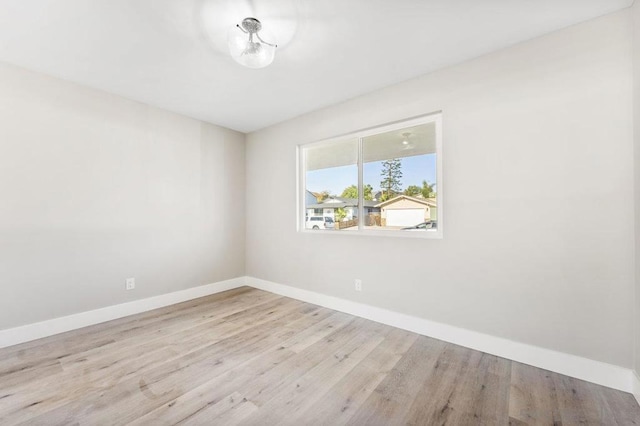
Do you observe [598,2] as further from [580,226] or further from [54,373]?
[54,373]

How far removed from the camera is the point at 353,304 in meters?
3.09

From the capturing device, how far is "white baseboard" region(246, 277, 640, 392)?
1.81m

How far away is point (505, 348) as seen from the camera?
2164 mm

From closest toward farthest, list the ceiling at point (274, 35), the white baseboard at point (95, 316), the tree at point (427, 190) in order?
the ceiling at point (274, 35) < the white baseboard at point (95, 316) < the tree at point (427, 190)

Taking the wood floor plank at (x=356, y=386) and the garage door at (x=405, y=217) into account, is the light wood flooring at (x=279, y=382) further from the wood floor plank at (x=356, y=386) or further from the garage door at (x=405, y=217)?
the garage door at (x=405, y=217)

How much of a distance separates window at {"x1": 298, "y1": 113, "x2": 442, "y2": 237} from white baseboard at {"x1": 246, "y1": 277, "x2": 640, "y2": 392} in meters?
0.84

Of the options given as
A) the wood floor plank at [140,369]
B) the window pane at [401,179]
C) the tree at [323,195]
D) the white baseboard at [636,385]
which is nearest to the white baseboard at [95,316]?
the wood floor plank at [140,369]

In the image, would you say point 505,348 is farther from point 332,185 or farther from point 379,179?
point 332,185

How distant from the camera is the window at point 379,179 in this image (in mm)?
2674

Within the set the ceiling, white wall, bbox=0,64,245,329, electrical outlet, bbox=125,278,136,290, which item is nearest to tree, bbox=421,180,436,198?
the ceiling

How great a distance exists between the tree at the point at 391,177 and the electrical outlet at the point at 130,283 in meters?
2.99

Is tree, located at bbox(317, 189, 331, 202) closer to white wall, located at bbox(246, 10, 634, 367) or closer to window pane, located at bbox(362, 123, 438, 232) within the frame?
window pane, located at bbox(362, 123, 438, 232)

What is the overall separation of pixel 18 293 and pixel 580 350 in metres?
4.51

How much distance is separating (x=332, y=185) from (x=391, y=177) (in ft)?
2.74
